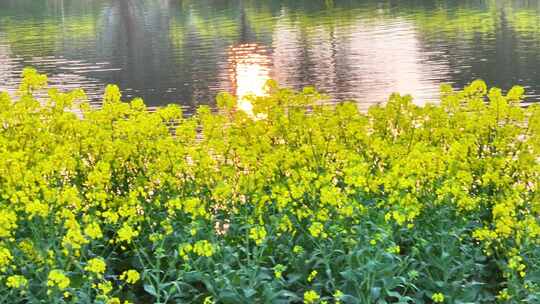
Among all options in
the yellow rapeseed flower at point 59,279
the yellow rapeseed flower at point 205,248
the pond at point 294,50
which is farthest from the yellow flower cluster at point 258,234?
the pond at point 294,50

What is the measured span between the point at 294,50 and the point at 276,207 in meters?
20.6

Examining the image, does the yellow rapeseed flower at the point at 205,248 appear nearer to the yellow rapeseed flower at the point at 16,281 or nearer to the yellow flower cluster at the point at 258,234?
the yellow flower cluster at the point at 258,234

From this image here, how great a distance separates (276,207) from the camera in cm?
614

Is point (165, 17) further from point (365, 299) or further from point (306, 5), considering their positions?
point (365, 299)

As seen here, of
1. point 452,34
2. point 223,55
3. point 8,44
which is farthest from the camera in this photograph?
point 8,44

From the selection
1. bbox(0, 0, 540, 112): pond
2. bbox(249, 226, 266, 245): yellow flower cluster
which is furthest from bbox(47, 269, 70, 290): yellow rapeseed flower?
bbox(0, 0, 540, 112): pond

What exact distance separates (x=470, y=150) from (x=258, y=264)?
2261mm

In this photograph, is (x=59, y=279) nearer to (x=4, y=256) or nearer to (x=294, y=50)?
(x=4, y=256)

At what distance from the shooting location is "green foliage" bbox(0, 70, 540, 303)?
5.29 m

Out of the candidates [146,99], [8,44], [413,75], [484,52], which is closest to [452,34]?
[484,52]

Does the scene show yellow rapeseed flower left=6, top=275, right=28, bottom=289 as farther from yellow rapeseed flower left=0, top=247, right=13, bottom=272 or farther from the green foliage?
yellow rapeseed flower left=0, top=247, right=13, bottom=272

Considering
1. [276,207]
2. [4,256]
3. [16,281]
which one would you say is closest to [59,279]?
[16,281]

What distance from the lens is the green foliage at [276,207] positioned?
5.29m

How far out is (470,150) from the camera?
6750 millimetres
